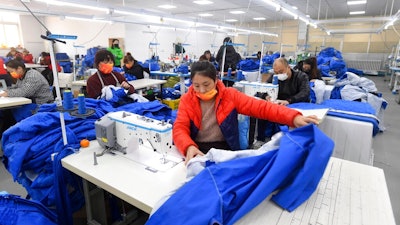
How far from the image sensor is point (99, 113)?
2.18 m

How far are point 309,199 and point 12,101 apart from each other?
3.88m

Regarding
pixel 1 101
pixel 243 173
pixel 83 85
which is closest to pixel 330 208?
pixel 243 173

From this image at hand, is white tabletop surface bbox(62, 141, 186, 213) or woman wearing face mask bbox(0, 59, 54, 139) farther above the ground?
woman wearing face mask bbox(0, 59, 54, 139)

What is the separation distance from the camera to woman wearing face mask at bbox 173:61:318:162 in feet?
5.60

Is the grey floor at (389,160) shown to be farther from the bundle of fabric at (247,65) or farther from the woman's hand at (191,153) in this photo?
the bundle of fabric at (247,65)

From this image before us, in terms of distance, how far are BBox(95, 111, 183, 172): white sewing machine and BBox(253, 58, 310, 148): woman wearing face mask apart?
203 centimetres

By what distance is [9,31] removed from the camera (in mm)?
13133

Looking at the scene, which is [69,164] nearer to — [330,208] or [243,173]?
[243,173]

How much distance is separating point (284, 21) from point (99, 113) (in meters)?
15.6

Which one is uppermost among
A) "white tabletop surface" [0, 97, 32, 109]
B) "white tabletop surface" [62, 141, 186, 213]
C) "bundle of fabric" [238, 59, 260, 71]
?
"bundle of fabric" [238, 59, 260, 71]

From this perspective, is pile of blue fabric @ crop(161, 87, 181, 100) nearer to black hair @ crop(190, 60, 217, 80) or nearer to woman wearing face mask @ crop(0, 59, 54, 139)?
woman wearing face mask @ crop(0, 59, 54, 139)

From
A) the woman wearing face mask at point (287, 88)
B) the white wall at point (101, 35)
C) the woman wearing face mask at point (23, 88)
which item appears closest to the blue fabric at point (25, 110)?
the woman wearing face mask at point (23, 88)

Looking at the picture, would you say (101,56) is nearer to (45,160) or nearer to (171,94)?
(45,160)

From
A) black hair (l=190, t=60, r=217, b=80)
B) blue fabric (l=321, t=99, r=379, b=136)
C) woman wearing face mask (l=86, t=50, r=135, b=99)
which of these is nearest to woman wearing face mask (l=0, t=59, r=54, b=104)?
woman wearing face mask (l=86, t=50, r=135, b=99)
